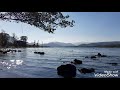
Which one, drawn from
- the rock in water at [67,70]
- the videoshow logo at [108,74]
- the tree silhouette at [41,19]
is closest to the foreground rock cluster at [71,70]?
the rock in water at [67,70]

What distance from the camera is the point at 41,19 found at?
429 centimetres

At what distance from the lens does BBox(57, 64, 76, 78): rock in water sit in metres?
3.84

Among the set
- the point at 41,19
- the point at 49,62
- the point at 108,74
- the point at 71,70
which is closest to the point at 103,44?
the point at 108,74

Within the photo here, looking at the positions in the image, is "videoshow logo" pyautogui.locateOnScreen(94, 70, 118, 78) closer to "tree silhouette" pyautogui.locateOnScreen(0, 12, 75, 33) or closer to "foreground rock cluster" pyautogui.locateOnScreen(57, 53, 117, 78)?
"foreground rock cluster" pyautogui.locateOnScreen(57, 53, 117, 78)

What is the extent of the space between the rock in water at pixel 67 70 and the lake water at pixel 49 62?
0.06m

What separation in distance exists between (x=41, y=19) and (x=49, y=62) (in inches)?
35.6

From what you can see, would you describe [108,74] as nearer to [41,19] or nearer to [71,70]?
[71,70]

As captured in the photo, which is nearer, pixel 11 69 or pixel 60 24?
pixel 11 69

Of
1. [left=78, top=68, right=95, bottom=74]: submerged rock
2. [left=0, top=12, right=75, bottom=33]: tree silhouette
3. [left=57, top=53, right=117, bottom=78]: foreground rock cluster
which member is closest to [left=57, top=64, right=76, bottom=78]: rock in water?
[left=57, top=53, right=117, bottom=78]: foreground rock cluster

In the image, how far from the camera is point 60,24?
13.7 ft
